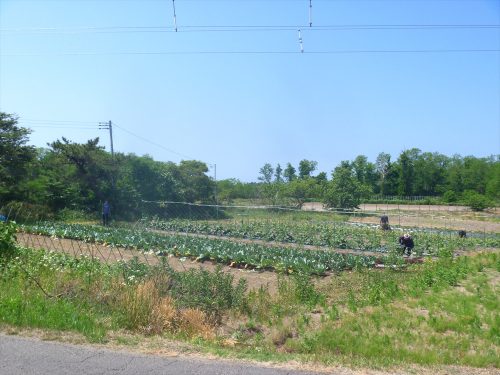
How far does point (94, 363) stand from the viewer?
19.1 feet

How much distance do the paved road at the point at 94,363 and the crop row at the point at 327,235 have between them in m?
17.0

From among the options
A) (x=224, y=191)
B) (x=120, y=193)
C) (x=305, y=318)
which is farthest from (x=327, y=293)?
(x=224, y=191)

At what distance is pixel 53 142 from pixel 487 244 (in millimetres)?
30381

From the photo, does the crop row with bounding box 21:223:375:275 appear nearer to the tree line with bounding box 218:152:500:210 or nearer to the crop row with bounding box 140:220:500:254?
the crop row with bounding box 140:220:500:254

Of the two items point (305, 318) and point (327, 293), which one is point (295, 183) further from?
point (305, 318)

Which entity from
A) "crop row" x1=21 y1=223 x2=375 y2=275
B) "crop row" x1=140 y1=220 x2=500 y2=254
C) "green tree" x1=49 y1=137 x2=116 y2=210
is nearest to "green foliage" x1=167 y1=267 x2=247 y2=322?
"crop row" x1=21 y1=223 x2=375 y2=275

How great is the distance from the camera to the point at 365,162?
8669 cm

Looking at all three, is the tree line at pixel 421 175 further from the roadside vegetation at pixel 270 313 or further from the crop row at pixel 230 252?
the roadside vegetation at pixel 270 313

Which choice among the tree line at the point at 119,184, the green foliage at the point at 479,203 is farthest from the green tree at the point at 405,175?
the green foliage at the point at 479,203

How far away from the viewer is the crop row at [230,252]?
16625mm

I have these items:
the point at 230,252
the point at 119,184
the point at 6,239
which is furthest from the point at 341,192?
the point at 6,239

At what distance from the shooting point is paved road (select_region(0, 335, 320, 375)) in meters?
5.60

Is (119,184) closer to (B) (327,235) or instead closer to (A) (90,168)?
(A) (90,168)

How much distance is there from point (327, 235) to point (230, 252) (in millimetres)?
7954
